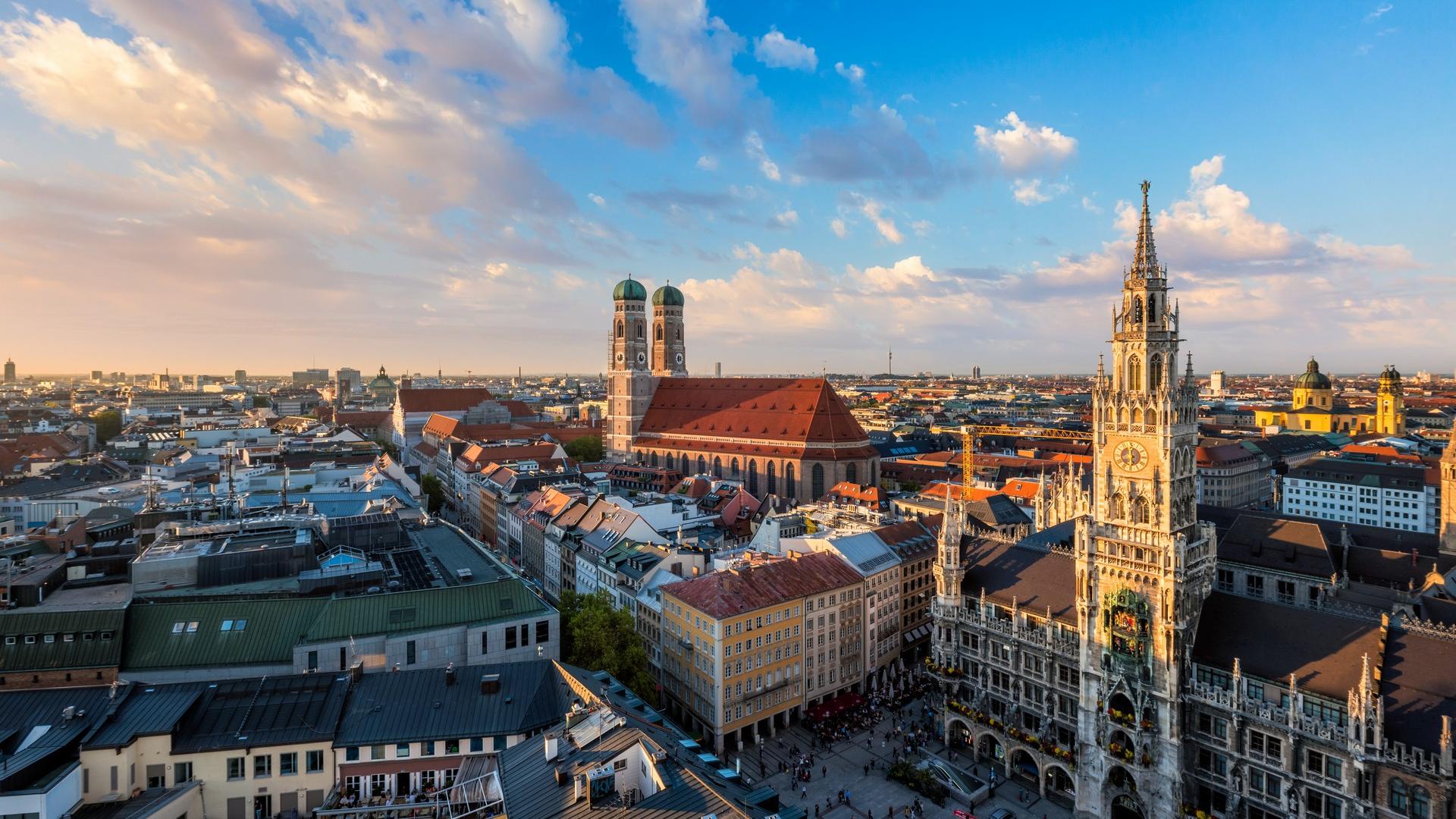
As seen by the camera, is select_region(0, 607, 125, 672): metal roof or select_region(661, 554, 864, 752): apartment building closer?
select_region(0, 607, 125, 672): metal roof

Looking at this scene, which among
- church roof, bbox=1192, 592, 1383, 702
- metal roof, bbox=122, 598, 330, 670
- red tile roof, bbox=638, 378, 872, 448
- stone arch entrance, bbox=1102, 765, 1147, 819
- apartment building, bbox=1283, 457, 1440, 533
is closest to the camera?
church roof, bbox=1192, 592, 1383, 702

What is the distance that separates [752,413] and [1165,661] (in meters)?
103

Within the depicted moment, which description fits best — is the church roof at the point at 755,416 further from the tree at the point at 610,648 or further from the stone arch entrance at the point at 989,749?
the tree at the point at 610,648

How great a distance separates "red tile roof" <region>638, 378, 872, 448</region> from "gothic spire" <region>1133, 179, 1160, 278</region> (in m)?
84.0

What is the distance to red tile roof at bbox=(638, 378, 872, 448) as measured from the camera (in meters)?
136

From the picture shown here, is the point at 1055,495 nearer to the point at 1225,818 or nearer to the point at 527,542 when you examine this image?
the point at 1225,818

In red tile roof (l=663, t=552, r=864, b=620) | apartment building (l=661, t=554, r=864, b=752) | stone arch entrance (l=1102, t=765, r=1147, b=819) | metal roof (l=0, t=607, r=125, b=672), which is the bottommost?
stone arch entrance (l=1102, t=765, r=1147, b=819)

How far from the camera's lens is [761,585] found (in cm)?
6275

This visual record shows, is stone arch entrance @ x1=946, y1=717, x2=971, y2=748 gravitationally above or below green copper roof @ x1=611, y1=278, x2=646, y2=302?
below

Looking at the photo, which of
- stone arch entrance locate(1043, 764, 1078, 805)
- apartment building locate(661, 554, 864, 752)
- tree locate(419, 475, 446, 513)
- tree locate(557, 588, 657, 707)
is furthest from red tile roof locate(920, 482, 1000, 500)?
tree locate(419, 475, 446, 513)

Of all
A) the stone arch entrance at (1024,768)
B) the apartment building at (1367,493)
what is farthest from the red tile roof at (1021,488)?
the stone arch entrance at (1024,768)

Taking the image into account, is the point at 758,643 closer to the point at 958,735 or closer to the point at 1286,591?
the point at 958,735

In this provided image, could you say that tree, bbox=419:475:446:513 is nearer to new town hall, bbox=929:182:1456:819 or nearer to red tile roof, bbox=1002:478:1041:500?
red tile roof, bbox=1002:478:1041:500

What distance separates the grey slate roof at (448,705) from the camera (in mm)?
40500
